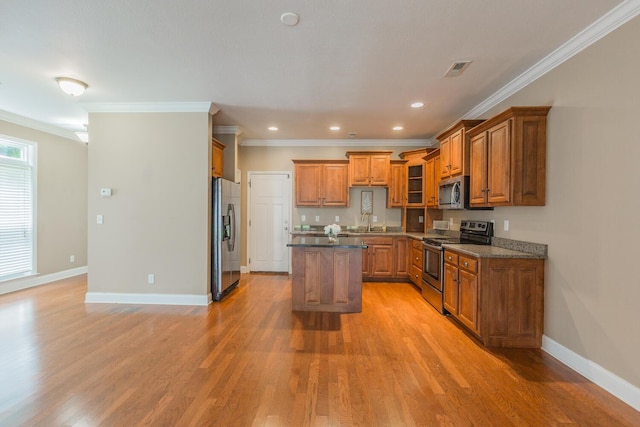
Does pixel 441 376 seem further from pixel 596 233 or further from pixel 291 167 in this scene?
pixel 291 167

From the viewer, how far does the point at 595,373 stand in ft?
7.63

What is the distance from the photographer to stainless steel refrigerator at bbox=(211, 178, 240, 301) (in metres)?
4.32

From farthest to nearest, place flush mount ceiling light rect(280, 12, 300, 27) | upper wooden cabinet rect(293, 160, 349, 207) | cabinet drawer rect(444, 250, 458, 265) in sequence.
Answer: upper wooden cabinet rect(293, 160, 349, 207) < cabinet drawer rect(444, 250, 458, 265) < flush mount ceiling light rect(280, 12, 300, 27)

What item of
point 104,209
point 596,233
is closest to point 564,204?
point 596,233

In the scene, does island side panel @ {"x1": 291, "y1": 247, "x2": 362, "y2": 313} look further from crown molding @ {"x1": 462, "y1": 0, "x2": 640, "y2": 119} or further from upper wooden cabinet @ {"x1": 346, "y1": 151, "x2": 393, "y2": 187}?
crown molding @ {"x1": 462, "y1": 0, "x2": 640, "y2": 119}

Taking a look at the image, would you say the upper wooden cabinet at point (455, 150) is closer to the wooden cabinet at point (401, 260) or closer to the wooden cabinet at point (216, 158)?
the wooden cabinet at point (401, 260)

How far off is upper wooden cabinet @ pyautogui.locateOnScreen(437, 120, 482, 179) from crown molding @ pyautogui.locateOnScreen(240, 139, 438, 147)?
151 cm

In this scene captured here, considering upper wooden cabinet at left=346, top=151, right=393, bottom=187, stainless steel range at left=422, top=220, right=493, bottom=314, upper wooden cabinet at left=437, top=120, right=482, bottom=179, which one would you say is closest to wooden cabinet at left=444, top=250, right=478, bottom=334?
stainless steel range at left=422, top=220, right=493, bottom=314

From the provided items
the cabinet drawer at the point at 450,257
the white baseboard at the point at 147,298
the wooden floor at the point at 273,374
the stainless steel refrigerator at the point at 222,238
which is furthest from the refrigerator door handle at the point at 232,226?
the cabinet drawer at the point at 450,257

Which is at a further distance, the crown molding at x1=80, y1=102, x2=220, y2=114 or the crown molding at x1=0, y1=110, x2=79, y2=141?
the crown molding at x1=0, y1=110, x2=79, y2=141

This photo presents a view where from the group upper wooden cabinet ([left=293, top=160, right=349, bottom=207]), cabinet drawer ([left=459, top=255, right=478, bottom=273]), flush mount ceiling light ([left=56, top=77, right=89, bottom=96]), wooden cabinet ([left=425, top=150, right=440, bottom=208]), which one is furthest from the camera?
upper wooden cabinet ([left=293, top=160, right=349, bottom=207])

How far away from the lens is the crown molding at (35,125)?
15.2 ft

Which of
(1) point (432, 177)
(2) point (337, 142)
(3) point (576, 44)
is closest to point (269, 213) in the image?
(2) point (337, 142)

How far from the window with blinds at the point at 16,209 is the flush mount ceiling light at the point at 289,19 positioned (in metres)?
5.41
